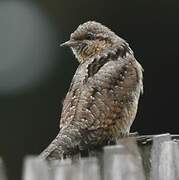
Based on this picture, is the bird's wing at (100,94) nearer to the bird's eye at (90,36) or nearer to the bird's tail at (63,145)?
the bird's tail at (63,145)

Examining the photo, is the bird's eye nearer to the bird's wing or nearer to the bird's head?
the bird's head

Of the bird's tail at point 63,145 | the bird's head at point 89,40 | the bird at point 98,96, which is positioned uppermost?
the bird's head at point 89,40

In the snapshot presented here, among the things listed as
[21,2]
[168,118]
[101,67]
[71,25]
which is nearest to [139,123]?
[168,118]

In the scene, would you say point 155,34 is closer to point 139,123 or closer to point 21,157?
point 139,123

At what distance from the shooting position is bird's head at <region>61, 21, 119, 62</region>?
249 inches

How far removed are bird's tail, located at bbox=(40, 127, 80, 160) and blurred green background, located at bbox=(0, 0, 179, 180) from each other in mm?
3037

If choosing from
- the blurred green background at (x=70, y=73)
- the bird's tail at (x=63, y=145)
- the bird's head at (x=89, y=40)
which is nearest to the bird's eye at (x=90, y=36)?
the bird's head at (x=89, y=40)

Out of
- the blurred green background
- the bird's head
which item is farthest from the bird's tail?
the blurred green background

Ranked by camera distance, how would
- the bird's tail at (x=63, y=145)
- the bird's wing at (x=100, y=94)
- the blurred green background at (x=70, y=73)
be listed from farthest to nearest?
the blurred green background at (x=70, y=73)
the bird's wing at (x=100, y=94)
the bird's tail at (x=63, y=145)

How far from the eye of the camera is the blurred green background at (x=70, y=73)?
8.55m

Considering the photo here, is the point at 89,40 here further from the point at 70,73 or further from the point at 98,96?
the point at 70,73

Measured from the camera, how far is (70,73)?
862 centimetres

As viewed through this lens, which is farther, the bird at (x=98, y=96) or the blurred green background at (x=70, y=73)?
the blurred green background at (x=70, y=73)

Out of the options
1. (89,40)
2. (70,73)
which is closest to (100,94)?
(89,40)
